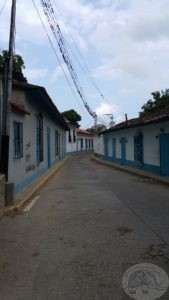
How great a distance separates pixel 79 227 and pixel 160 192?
6.63 m

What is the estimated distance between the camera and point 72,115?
71688mm

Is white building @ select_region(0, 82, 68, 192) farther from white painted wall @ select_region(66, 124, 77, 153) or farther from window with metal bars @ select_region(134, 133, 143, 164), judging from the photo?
white painted wall @ select_region(66, 124, 77, 153)

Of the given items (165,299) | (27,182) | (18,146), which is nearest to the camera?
(165,299)

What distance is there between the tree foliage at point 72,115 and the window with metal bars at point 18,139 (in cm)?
5720

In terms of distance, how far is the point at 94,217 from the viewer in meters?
9.24

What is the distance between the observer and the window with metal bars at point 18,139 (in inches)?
519

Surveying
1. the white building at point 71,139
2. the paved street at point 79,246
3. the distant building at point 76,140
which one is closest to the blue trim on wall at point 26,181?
the paved street at point 79,246

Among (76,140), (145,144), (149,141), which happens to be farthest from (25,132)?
(76,140)

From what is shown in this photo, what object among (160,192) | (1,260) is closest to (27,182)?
(160,192)

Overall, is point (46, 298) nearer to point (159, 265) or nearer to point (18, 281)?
point (18, 281)

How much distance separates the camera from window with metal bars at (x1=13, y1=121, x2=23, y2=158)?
519 inches

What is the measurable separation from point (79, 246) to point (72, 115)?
2573 inches

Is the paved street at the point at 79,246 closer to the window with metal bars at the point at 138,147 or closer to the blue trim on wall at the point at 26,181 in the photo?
the blue trim on wall at the point at 26,181

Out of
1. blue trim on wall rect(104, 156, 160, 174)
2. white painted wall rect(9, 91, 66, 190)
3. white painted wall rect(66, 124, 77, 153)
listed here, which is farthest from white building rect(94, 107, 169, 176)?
white painted wall rect(66, 124, 77, 153)
